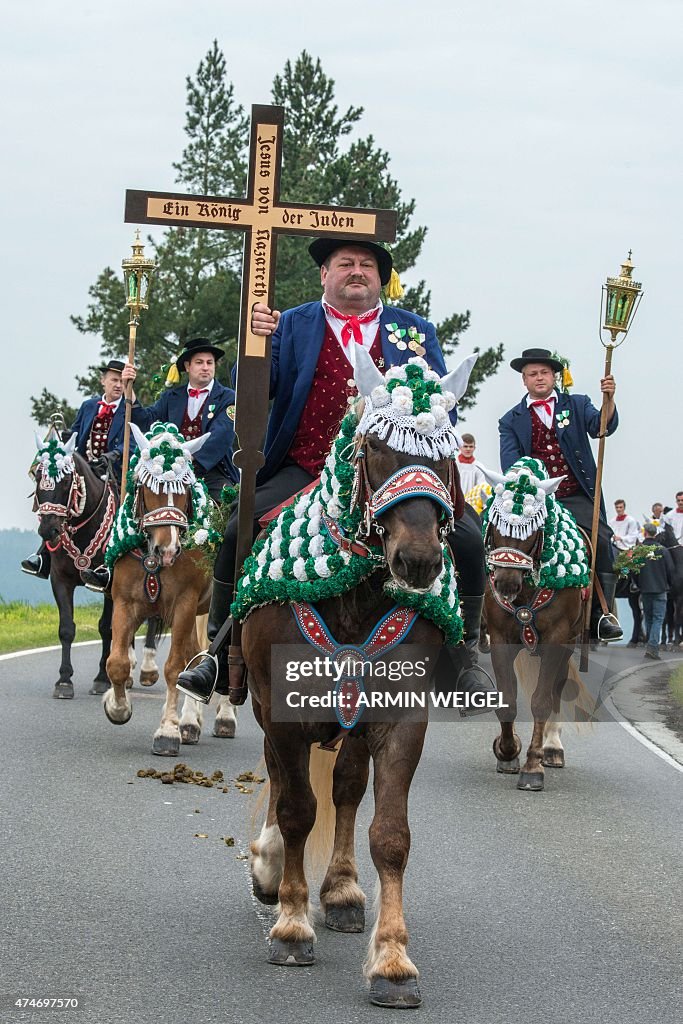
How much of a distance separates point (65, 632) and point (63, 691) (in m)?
0.92

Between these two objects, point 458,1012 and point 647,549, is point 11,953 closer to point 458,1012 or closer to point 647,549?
point 458,1012

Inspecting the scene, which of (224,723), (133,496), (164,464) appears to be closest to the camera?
(164,464)

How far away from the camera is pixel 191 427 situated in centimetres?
1353

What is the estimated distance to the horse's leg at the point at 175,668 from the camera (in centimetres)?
1166

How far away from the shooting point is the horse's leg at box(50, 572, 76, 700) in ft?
48.4

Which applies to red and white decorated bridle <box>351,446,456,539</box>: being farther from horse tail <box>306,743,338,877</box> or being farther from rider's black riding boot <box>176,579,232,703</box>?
rider's black riding boot <box>176,579,232,703</box>

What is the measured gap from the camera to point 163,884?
24.6 ft

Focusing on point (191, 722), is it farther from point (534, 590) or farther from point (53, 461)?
point (53, 461)

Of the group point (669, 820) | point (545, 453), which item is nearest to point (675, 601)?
point (545, 453)

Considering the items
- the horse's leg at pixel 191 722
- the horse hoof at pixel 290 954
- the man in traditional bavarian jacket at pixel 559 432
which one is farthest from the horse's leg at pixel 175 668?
the horse hoof at pixel 290 954

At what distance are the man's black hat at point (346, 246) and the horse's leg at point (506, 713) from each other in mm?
4379

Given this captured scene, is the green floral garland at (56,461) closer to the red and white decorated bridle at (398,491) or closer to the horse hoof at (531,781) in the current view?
the horse hoof at (531,781)

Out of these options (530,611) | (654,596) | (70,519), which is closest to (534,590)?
(530,611)

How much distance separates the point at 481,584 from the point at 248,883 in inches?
69.1
